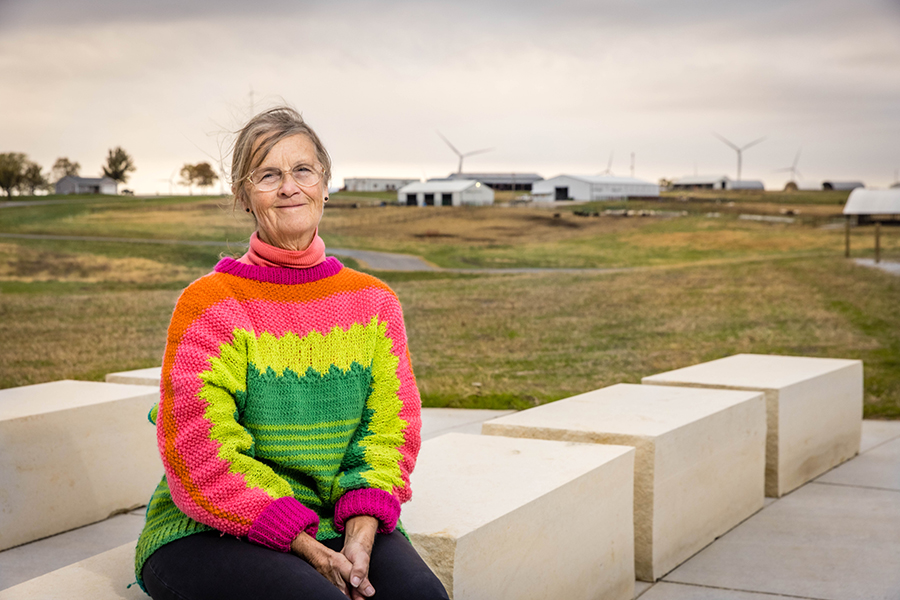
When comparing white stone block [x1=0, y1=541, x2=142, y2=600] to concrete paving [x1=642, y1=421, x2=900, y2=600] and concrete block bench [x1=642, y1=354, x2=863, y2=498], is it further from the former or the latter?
concrete block bench [x1=642, y1=354, x2=863, y2=498]

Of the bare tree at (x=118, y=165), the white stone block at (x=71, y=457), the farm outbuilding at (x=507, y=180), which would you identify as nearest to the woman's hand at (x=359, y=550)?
the white stone block at (x=71, y=457)

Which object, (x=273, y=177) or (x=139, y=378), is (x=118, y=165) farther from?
(x=273, y=177)

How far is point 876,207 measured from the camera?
27094 millimetres

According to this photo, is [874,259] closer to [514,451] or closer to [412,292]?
[412,292]

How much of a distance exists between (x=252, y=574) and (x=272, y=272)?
2.55 feet

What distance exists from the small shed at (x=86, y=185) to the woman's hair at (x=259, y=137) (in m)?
19.8

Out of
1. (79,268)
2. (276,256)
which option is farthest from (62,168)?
(276,256)

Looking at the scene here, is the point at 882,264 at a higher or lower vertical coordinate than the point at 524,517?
lower

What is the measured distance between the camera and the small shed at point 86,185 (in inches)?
813

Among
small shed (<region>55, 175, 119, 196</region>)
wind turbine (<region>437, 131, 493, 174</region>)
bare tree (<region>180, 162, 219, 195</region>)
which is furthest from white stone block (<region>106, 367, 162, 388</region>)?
wind turbine (<region>437, 131, 493, 174</region>)

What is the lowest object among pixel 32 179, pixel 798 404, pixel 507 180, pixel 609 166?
pixel 798 404

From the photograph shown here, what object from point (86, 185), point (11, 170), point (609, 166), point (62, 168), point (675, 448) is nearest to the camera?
point (675, 448)

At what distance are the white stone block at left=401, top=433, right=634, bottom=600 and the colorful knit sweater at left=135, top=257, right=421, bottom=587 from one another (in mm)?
398

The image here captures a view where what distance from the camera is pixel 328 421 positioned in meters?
2.29
